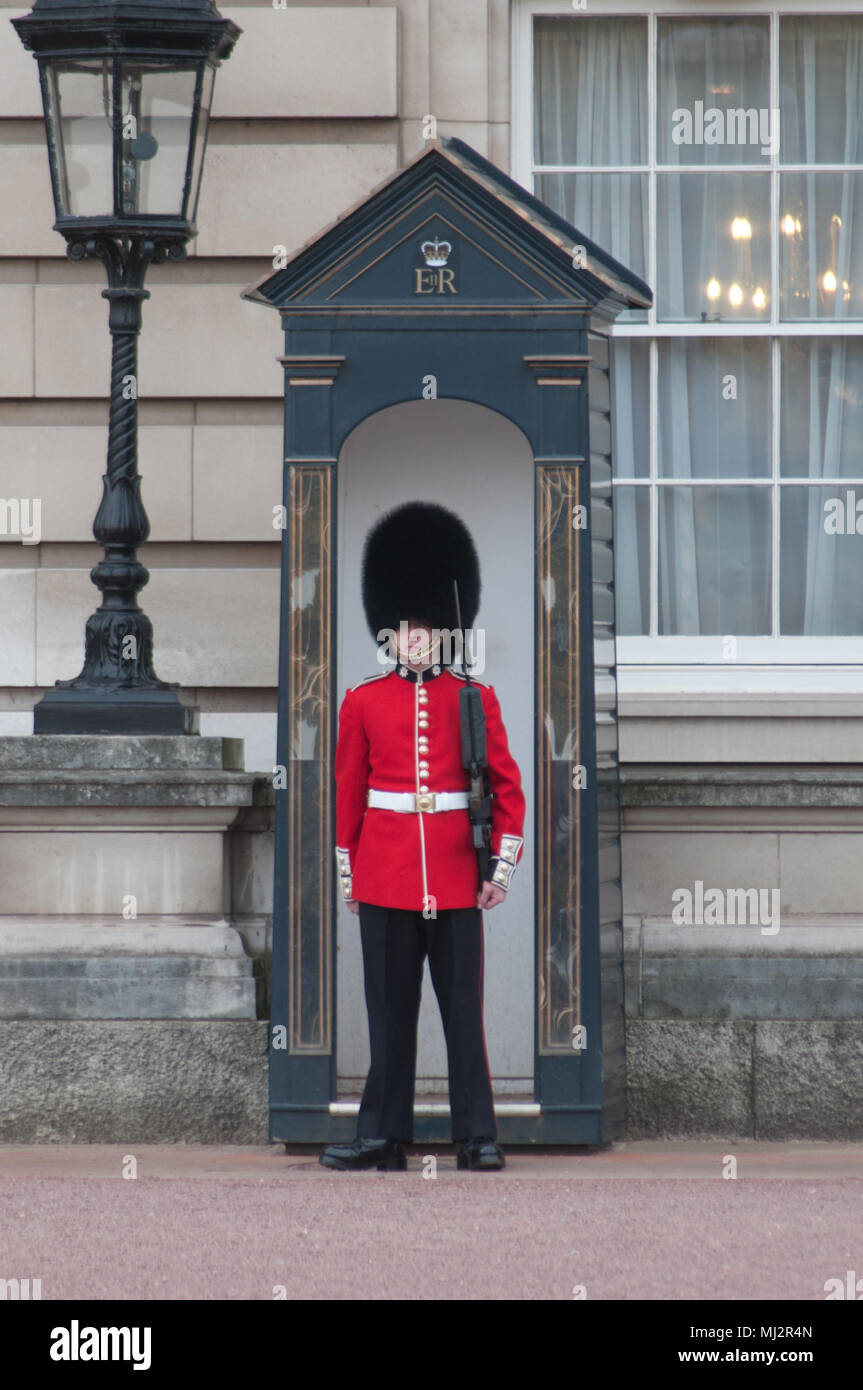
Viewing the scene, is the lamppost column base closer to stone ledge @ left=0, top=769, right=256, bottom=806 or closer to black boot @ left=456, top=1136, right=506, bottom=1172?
stone ledge @ left=0, top=769, right=256, bottom=806

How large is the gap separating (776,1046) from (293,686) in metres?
1.85

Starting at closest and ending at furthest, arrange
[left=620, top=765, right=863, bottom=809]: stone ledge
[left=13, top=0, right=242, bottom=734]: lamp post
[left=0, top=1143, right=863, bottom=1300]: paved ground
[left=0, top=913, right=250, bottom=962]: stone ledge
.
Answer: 1. [left=0, top=1143, right=863, bottom=1300]: paved ground
2. [left=13, top=0, right=242, bottom=734]: lamp post
3. [left=0, top=913, right=250, bottom=962]: stone ledge
4. [left=620, top=765, right=863, bottom=809]: stone ledge

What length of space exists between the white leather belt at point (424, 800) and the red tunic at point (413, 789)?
0.01 meters

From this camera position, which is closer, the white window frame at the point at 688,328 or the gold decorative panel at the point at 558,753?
the gold decorative panel at the point at 558,753

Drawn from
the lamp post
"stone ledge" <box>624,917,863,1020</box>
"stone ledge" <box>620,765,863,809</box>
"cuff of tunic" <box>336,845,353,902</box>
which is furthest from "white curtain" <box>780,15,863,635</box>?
"cuff of tunic" <box>336,845,353,902</box>

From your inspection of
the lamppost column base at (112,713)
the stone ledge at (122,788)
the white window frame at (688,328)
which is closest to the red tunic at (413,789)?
the stone ledge at (122,788)

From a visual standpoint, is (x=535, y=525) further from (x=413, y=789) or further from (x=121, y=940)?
(x=121, y=940)

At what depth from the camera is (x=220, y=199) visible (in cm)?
708

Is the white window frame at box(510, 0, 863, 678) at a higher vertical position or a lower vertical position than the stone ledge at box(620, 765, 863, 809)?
higher

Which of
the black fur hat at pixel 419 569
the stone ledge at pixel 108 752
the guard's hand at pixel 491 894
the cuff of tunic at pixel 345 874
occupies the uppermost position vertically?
the black fur hat at pixel 419 569

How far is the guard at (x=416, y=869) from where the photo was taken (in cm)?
574

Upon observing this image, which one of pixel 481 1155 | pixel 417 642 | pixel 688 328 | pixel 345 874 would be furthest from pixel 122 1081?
pixel 688 328

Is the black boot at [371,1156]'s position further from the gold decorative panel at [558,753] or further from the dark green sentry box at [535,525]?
the gold decorative panel at [558,753]

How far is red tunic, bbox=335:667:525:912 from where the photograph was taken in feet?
18.9
